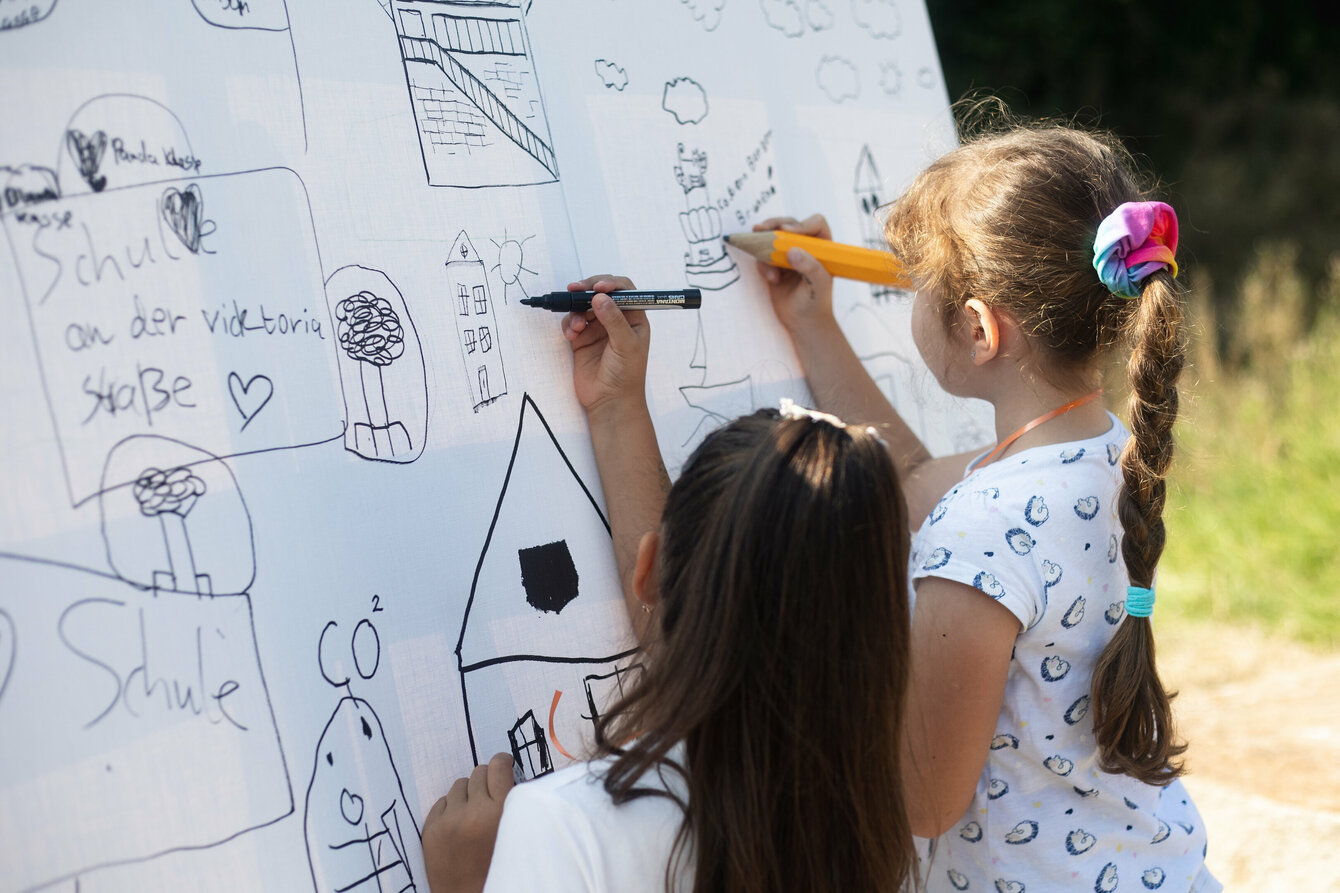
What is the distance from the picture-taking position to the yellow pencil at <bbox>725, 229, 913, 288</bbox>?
155cm

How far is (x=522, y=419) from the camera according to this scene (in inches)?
48.3

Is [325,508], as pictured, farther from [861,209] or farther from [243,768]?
[861,209]

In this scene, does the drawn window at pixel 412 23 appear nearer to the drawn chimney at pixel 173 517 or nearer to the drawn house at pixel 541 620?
the drawn house at pixel 541 620

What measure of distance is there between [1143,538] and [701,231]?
76cm

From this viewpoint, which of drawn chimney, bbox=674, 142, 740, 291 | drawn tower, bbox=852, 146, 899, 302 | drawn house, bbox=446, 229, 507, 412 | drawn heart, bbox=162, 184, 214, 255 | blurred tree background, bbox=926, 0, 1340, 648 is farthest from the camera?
blurred tree background, bbox=926, 0, 1340, 648

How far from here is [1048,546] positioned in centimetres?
112

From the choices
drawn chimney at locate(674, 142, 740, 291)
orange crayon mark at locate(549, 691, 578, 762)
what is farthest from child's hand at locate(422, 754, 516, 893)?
drawn chimney at locate(674, 142, 740, 291)

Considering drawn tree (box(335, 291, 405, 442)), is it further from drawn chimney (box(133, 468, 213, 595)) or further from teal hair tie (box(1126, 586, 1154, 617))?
teal hair tie (box(1126, 586, 1154, 617))

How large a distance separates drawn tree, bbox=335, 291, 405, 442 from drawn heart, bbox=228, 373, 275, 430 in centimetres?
10

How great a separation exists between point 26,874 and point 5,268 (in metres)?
0.52

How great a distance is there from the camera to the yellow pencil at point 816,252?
155 cm

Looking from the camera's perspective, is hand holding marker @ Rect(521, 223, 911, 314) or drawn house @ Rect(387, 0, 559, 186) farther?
hand holding marker @ Rect(521, 223, 911, 314)

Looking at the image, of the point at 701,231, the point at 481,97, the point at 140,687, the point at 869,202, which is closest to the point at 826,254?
the point at 701,231

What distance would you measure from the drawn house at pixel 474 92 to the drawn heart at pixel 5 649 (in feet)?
2.08
